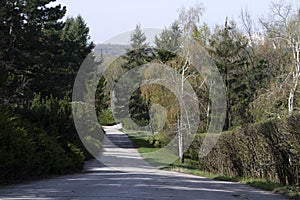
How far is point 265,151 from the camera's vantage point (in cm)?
1572

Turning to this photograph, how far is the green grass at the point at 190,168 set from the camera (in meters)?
12.3

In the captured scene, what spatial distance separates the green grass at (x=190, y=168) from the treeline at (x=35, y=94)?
236 inches

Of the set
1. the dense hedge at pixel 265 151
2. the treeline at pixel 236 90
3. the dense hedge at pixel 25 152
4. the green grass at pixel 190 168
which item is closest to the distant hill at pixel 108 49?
the treeline at pixel 236 90

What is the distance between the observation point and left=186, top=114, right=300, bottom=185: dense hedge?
42.7 ft

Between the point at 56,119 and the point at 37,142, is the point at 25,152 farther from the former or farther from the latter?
the point at 56,119

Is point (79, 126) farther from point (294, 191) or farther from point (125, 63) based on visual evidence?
point (125, 63)

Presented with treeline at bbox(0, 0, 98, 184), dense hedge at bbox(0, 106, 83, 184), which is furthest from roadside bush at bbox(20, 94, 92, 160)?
dense hedge at bbox(0, 106, 83, 184)

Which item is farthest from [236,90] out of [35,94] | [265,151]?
[265,151]

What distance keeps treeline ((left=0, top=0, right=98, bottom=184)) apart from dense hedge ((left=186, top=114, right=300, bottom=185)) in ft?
23.2

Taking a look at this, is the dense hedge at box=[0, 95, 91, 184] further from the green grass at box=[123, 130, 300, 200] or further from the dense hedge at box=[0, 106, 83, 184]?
the green grass at box=[123, 130, 300, 200]

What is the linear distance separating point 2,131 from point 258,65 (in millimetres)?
A: 29866

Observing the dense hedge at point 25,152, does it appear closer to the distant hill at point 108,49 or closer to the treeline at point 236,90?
the treeline at point 236,90

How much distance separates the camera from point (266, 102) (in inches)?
1000

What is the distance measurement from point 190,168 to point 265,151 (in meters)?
14.5
